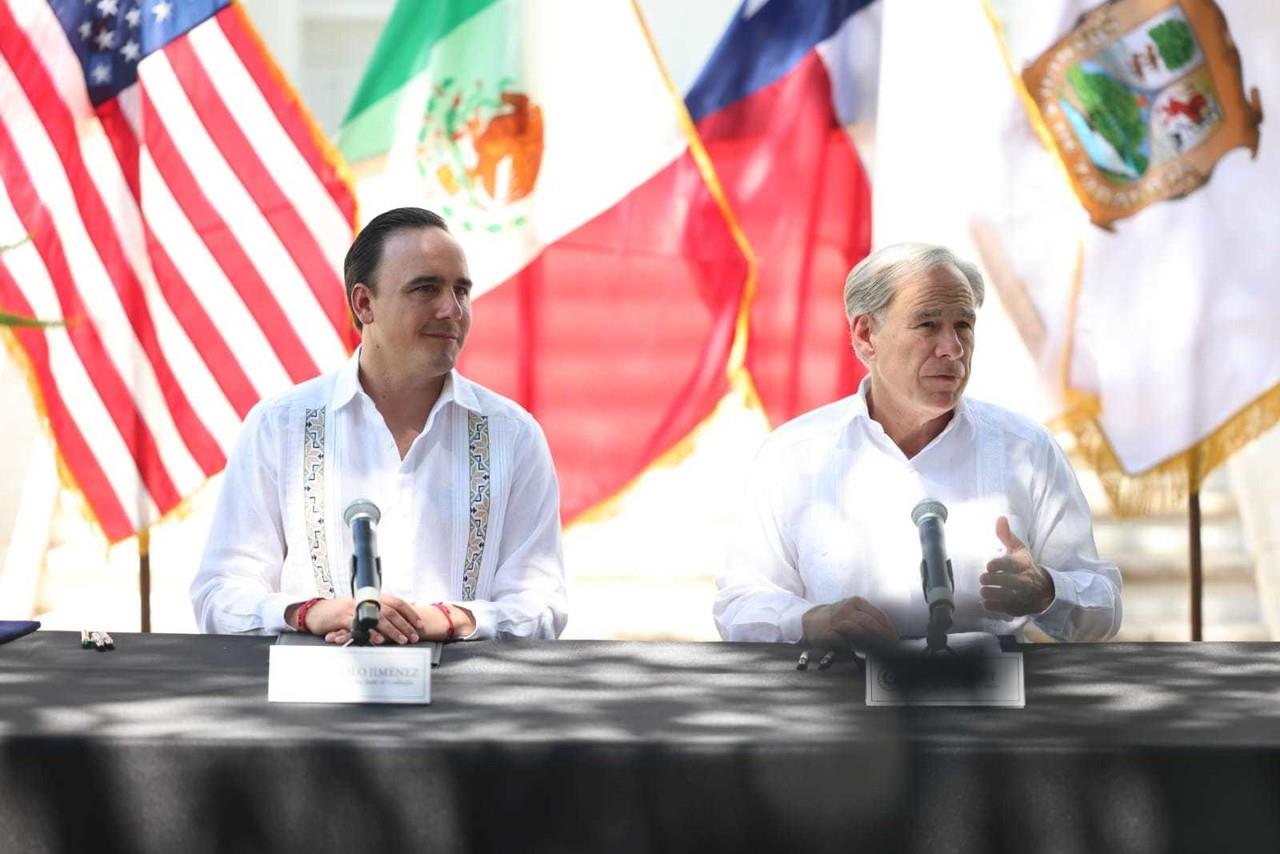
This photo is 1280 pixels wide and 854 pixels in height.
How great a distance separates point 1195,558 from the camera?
4.84 metres

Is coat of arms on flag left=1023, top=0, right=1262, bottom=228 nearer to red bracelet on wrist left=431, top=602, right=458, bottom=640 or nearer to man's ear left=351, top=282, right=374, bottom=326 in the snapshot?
man's ear left=351, top=282, right=374, bottom=326

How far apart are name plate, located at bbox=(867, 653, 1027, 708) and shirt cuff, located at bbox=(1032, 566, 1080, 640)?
26.0 inches

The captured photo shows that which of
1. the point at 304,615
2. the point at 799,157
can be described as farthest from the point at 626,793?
the point at 799,157

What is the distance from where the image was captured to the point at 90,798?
1890 millimetres

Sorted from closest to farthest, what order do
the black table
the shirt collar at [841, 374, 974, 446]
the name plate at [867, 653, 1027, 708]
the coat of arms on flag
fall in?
the black table
the name plate at [867, 653, 1027, 708]
the shirt collar at [841, 374, 974, 446]
the coat of arms on flag

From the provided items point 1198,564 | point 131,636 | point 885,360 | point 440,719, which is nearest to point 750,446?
point 1198,564

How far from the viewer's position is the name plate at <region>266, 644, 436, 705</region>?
2141 millimetres

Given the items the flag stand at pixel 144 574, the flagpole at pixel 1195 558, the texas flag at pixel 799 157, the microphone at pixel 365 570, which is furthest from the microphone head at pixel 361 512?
the flagpole at pixel 1195 558

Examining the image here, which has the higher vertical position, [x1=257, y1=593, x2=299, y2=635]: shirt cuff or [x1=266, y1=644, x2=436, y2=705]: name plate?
[x1=257, y1=593, x2=299, y2=635]: shirt cuff

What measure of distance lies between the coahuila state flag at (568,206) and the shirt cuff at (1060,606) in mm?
1964

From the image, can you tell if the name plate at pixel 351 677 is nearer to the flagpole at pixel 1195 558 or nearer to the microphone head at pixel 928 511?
the microphone head at pixel 928 511

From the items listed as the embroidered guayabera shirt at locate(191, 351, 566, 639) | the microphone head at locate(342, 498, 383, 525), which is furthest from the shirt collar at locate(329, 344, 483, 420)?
the microphone head at locate(342, 498, 383, 525)

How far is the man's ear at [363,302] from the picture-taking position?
3.17 meters

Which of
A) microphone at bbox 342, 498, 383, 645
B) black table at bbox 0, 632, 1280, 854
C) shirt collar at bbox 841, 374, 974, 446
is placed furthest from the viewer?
shirt collar at bbox 841, 374, 974, 446
